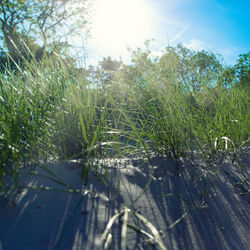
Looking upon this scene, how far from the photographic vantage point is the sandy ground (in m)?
0.78

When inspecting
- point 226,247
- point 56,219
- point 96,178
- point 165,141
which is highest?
point 165,141

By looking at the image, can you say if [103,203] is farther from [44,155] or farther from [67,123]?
[44,155]

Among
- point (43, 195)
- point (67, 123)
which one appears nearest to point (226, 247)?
point (43, 195)

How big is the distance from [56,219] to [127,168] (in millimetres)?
585

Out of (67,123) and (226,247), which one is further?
(67,123)

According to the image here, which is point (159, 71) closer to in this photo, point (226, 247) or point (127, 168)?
point (127, 168)

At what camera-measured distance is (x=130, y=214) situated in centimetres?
92

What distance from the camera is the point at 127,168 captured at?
4.41 ft

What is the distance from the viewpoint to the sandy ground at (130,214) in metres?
0.78

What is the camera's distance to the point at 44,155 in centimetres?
147

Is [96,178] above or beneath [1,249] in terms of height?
above

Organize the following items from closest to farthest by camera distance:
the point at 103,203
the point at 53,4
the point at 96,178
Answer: the point at 103,203
the point at 96,178
the point at 53,4

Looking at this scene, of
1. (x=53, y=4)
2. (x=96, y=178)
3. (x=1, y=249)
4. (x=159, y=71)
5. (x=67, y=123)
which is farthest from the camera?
(x=53, y=4)

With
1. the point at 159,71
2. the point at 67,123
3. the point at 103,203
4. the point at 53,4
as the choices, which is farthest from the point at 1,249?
the point at 53,4
